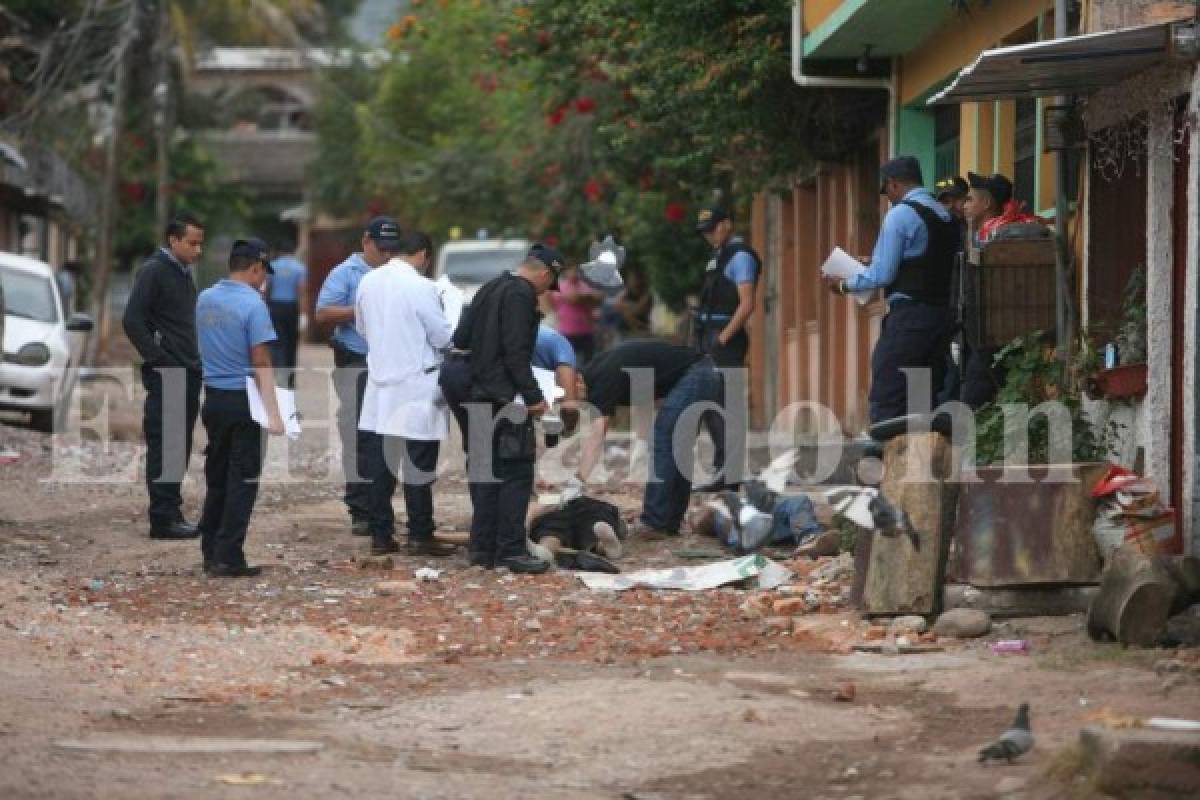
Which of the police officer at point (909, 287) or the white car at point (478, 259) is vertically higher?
the white car at point (478, 259)

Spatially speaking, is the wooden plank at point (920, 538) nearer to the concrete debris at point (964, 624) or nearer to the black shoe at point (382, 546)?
the concrete debris at point (964, 624)

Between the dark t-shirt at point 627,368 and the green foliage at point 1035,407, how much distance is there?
8.88 feet

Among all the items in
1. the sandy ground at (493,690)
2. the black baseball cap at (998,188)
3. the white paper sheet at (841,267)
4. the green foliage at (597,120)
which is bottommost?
the sandy ground at (493,690)

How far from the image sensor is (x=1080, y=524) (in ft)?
31.9

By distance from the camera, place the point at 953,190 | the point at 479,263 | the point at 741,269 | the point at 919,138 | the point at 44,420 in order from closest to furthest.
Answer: the point at 953,190 < the point at 741,269 < the point at 919,138 < the point at 44,420 < the point at 479,263

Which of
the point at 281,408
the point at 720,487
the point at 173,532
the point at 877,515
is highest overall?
the point at 281,408

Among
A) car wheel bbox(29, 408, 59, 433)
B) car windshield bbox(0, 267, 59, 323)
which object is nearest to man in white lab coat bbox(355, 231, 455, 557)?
car wheel bbox(29, 408, 59, 433)

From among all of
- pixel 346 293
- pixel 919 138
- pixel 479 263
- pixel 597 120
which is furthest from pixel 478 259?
pixel 346 293

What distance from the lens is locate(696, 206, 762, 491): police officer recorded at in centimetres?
1502

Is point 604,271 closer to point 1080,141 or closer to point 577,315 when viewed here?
point 1080,141

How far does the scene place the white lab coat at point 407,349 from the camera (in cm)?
1253

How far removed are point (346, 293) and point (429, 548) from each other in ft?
5.57

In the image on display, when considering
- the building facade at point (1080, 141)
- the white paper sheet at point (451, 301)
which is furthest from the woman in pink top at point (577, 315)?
the white paper sheet at point (451, 301)

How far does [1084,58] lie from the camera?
9.70m
